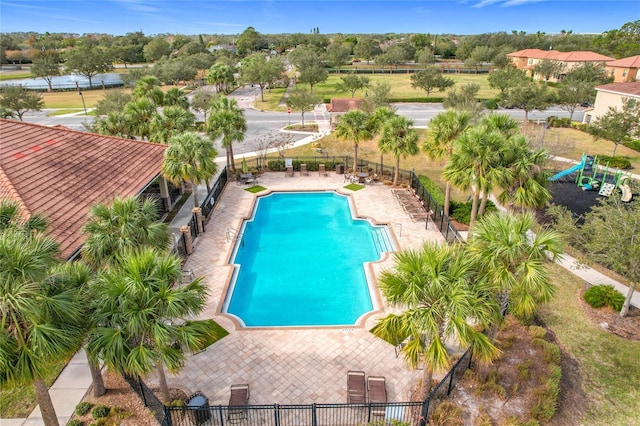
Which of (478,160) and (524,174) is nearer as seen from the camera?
(524,174)

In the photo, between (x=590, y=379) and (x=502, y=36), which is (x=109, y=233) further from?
(x=502, y=36)

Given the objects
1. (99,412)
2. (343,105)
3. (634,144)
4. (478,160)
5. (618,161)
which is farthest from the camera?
(343,105)

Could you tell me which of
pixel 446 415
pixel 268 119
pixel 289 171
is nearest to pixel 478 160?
pixel 446 415

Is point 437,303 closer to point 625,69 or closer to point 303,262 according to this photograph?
point 303,262

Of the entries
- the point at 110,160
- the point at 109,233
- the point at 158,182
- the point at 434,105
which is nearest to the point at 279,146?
the point at 158,182

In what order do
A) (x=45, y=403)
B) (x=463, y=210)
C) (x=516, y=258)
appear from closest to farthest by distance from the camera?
(x=45, y=403) < (x=516, y=258) < (x=463, y=210)

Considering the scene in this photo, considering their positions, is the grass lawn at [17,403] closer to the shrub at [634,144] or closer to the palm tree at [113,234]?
the palm tree at [113,234]
